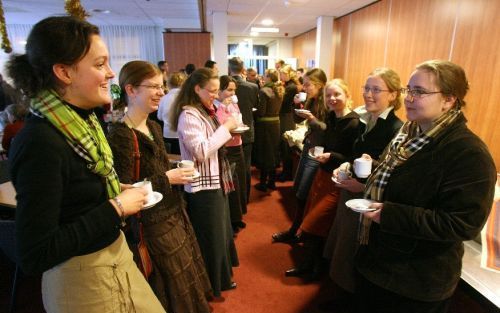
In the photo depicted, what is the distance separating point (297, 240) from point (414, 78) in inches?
79.5

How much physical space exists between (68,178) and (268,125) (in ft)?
10.7

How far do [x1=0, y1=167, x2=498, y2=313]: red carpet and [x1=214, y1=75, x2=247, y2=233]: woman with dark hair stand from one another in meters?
0.24

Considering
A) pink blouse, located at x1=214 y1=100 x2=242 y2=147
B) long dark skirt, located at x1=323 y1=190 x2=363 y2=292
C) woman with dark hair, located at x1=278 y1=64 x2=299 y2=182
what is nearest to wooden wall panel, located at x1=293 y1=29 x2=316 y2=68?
woman with dark hair, located at x1=278 y1=64 x2=299 y2=182

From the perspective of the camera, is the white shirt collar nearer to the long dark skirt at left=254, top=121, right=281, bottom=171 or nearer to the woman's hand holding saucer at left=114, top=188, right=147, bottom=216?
the woman's hand holding saucer at left=114, top=188, right=147, bottom=216

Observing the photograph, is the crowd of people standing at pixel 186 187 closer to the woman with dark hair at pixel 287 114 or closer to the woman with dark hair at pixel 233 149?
the woman with dark hair at pixel 233 149

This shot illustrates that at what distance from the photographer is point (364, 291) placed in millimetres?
1302

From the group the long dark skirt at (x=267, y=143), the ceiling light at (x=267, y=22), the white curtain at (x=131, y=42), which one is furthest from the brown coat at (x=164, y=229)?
the white curtain at (x=131, y=42)

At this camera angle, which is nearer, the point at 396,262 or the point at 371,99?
the point at 396,262

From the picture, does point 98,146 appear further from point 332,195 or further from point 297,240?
point 297,240

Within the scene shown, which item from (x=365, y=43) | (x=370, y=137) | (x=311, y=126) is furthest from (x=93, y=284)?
(x=365, y=43)

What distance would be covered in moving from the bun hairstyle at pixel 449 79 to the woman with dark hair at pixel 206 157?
1085 millimetres

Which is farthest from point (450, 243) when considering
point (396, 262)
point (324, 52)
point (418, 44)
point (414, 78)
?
point (324, 52)

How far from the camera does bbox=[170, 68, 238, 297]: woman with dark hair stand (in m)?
1.73

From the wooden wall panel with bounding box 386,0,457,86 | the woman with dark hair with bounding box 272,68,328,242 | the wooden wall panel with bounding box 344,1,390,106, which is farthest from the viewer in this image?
the wooden wall panel with bounding box 344,1,390,106
